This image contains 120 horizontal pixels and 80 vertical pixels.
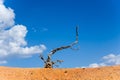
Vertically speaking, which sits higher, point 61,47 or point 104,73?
point 61,47

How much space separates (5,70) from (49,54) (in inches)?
280

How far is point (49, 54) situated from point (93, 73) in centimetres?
921

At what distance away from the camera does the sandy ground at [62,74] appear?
20323 millimetres

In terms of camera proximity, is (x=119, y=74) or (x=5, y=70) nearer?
(x=119, y=74)

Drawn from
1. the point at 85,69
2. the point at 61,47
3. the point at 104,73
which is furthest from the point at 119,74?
the point at 61,47

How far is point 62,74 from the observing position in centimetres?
2191

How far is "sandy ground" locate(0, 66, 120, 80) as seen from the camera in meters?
20.3

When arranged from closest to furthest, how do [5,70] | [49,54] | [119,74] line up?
[119,74] → [5,70] → [49,54]

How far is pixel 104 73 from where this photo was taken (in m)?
20.6

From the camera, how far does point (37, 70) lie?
22.8 meters

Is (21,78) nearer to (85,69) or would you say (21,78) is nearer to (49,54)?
(85,69)

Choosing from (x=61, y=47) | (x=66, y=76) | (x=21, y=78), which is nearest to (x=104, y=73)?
(x=66, y=76)

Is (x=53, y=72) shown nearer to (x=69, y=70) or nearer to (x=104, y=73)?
(x=69, y=70)

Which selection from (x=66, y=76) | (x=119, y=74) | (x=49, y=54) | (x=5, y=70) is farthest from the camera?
(x=49, y=54)
